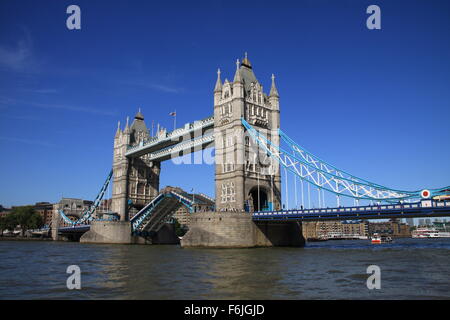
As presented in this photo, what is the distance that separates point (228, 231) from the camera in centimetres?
4691

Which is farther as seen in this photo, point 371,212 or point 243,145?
point 243,145

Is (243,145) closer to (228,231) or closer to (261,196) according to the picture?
(261,196)

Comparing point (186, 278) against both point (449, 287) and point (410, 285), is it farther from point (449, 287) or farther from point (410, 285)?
point (449, 287)

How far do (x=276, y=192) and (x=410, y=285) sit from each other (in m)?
39.0

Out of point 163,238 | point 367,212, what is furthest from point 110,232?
point 367,212

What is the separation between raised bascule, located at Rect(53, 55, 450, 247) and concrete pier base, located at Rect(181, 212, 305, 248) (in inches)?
4.8

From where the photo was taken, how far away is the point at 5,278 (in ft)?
68.5

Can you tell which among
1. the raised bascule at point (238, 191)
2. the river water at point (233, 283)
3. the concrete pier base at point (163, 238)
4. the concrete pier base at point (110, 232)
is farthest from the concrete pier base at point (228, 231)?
the concrete pier base at point (163, 238)

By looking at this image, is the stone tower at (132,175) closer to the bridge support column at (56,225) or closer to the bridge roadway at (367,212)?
the bridge support column at (56,225)

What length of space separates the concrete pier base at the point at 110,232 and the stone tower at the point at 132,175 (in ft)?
17.3

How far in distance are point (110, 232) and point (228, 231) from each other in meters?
34.5

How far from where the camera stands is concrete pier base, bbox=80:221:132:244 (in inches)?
2854

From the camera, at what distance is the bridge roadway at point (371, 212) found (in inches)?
1529

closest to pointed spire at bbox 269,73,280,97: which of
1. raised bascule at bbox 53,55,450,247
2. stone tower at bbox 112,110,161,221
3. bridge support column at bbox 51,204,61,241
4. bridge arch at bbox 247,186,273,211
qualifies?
raised bascule at bbox 53,55,450,247
